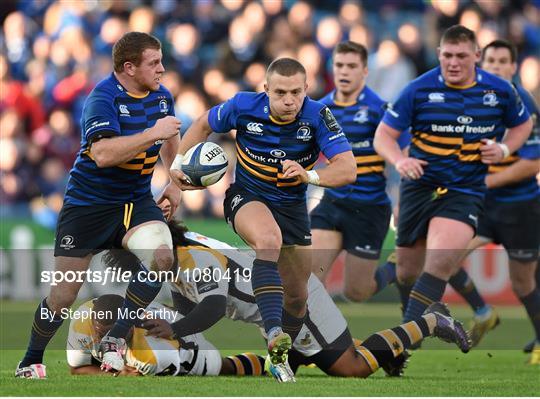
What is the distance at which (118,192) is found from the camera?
884cm

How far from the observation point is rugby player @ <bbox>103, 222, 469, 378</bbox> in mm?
8891

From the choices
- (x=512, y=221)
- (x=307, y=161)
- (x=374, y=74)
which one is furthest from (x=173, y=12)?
(x=307, y=161)

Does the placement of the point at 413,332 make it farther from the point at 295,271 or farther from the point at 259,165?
the point at 259,165

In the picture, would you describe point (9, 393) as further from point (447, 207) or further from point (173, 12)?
point (173, 12)

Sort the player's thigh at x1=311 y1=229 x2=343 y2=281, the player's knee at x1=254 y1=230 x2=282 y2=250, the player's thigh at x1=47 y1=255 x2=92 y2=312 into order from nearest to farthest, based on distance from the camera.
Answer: the player's knee at x1=254 y1=230 x2=282 y2=250, the player's thigh at x1=47 y1=255 x2=92 y2=312, the player's thigh at x1=311 y1=229 x2=343 y2=281

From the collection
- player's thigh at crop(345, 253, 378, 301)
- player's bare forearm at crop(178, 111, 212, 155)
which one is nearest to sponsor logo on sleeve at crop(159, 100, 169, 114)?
player's bare forearm at crop(178, 111, 212, 155)

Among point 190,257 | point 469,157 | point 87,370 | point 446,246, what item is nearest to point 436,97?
point 469,157

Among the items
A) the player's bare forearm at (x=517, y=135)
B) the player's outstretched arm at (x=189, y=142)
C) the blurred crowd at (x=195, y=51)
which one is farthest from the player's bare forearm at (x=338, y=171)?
the blurred crowd at (x=195, y=51)

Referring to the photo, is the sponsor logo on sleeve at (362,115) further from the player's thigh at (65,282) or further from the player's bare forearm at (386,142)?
the player's thigh at (65,282)

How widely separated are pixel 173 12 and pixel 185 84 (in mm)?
1835

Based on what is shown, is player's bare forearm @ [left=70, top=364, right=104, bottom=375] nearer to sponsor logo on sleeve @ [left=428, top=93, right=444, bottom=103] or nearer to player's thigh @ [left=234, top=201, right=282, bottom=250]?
player's thigh @ [left=234, top=201, right=282, bottom=250]

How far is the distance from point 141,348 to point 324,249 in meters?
2.76

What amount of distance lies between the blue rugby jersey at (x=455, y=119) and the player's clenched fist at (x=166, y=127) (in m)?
2.32

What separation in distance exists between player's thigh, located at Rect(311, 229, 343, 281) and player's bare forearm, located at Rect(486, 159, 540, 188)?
4.77ft
